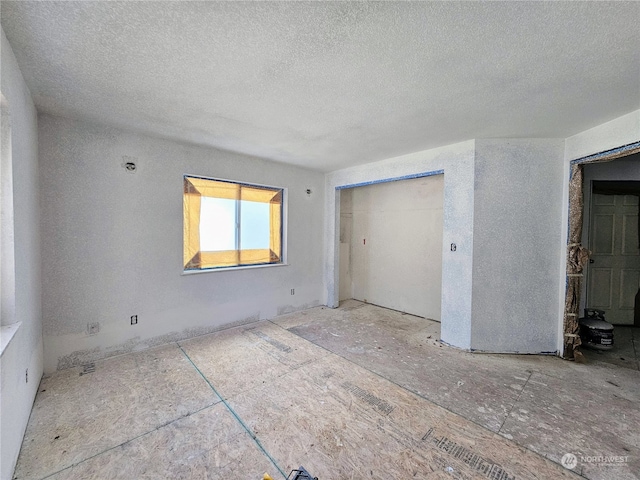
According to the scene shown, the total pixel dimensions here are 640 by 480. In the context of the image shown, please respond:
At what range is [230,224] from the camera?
389 cm

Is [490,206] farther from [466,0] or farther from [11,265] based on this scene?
[11,265]

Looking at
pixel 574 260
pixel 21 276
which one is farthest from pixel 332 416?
pixel 574 260

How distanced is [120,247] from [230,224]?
4.38 ft

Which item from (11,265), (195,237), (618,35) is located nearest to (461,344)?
(618,35)

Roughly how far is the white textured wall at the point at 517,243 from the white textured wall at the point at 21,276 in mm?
3971

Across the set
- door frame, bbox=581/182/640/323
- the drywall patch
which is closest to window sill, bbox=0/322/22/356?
the drywall patch

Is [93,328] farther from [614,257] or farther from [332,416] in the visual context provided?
[614,257]

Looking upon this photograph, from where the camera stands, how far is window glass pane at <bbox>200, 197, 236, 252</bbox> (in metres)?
3.64

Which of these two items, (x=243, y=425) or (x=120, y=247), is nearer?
(x=243, y=425)

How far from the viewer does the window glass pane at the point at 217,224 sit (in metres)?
3.64

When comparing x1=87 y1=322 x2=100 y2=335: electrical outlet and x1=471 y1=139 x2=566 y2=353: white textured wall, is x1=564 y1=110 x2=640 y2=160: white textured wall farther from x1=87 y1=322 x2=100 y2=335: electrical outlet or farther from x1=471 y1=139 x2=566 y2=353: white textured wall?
x1=87 y1=322 x2=100 y2=335: electrical outlet

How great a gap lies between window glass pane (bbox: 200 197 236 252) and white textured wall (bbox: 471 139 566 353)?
3.23m

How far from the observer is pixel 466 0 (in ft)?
4.08

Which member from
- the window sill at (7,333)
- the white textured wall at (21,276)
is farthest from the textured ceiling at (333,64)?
the window sill at (7,333)
